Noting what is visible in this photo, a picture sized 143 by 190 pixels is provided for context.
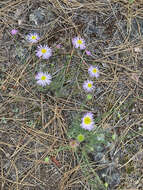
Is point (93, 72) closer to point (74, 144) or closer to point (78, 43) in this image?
point (78, 43)

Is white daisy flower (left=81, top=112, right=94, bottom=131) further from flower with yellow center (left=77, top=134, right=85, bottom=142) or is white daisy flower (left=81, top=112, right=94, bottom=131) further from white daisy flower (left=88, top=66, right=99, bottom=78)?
white daisy flower (left=88, top=66, right=99, bottom=78)

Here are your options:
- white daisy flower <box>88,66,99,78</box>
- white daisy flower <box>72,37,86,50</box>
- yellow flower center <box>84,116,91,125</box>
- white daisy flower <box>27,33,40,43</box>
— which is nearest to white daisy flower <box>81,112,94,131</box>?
yellow flower center <box>84,116,91,125</box>

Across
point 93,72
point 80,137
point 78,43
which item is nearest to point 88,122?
point 80,137

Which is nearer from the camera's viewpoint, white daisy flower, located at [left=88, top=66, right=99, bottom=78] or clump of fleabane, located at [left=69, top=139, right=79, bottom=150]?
clump of fleabane, located at [left=69, top=139, right=79, bottom=150]

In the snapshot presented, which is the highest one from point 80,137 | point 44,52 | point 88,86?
point 44,52

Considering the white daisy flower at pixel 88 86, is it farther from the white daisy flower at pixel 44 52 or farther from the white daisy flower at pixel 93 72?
the white daisy flower at pixel 44 52

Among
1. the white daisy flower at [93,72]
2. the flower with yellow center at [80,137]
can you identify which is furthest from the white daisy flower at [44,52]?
the flower with yellow center at [80,137]

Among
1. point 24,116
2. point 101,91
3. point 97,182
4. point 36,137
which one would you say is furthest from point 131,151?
point 24,116
